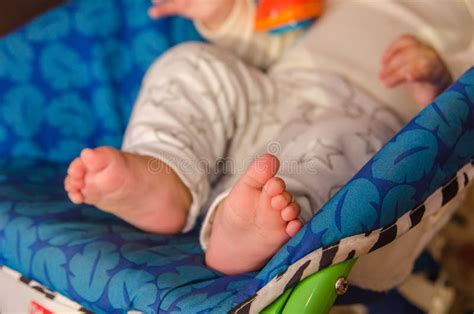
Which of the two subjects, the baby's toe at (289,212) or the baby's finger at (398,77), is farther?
the baby's finger at (398,77)

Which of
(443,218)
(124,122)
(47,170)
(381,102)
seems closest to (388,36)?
(381,102)

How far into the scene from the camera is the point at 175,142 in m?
0.78

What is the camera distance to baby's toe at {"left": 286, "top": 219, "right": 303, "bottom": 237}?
595 millimetres

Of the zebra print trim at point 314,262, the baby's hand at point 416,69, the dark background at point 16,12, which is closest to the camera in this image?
the zebra print trim at point 314,262

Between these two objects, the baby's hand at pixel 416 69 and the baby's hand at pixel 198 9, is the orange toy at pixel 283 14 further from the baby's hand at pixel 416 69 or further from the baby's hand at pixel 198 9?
the baby's hand at pixel 416 69

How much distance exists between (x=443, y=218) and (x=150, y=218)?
396 mm

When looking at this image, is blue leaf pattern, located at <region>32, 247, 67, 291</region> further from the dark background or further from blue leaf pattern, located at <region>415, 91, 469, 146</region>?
the dark background

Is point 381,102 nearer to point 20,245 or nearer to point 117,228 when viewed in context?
point 117,228

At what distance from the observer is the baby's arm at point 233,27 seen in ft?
3.37

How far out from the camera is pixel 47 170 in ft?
3.13

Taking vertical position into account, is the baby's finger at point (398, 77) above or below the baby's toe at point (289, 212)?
above

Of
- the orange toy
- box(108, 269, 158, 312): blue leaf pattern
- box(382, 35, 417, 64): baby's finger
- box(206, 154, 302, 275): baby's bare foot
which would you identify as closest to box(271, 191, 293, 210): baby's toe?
box(206, 154, 302, 275): baby's bare foot

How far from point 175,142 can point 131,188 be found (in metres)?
0.11

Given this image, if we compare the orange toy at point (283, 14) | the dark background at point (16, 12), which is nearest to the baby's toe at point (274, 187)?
the orange toy at point (283, 14)
